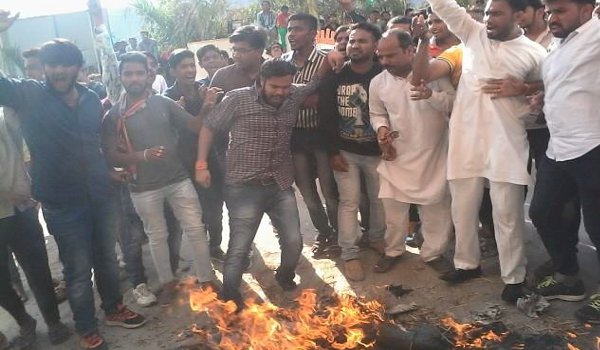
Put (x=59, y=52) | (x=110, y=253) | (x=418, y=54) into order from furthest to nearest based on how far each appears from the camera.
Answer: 1. (x=110, y=253)
2. (x=418, y=54)
3. (x=59, y=52)

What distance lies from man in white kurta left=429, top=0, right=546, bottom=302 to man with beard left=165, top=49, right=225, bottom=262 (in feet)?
8.01

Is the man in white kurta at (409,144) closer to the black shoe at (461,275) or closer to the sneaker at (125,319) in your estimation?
the black shoe at (461,275)

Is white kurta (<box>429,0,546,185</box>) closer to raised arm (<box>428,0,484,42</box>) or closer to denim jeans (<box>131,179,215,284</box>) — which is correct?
raised arm (<box>428,0,484,42</box>)

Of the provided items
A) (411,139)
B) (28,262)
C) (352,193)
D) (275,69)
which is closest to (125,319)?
(28,262)

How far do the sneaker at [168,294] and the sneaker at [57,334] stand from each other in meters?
0.87

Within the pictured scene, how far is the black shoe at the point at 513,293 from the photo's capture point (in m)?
4.27

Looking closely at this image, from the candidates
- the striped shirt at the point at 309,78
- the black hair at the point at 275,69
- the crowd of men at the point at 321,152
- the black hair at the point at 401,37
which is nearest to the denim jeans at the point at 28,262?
the crowd of men at the point at 321,152

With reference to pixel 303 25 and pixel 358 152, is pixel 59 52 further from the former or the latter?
pixel 358 152

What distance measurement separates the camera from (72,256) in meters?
4.23

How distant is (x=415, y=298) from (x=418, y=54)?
212cm

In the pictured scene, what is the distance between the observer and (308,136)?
5.24m

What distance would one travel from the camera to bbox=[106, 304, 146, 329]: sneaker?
4684 mm

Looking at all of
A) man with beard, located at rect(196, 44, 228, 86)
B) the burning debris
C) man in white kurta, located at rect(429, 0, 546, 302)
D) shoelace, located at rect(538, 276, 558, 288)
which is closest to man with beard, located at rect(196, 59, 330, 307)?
the burning debris

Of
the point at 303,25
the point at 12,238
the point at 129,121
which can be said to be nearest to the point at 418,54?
the point at 303,25
